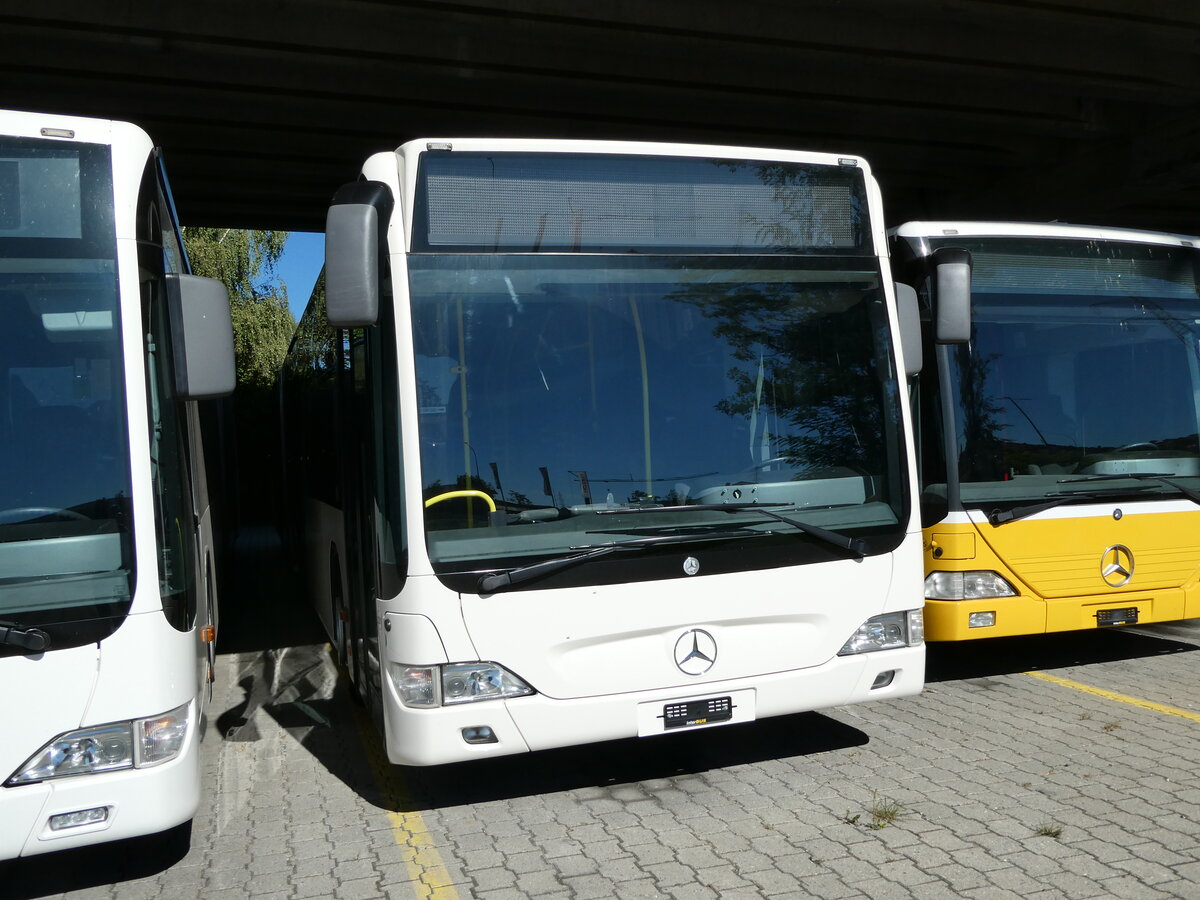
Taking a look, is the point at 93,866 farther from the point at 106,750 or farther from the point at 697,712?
the point at 697,712

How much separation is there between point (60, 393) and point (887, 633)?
3705mm

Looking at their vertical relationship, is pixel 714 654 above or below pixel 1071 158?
below

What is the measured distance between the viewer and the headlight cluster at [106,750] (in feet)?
12.6

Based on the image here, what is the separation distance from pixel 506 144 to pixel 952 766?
3.62 m

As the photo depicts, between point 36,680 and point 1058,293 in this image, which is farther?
point 1058,293

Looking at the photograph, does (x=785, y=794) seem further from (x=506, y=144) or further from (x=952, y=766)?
(x=506, y=144)

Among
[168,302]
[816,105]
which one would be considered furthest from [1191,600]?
[816,105]

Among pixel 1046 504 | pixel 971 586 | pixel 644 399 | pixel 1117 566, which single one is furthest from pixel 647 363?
pixel 1117 566

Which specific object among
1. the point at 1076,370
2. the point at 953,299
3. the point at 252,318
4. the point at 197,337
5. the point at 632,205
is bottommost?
the point at 1076,370

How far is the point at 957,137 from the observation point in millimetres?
14789

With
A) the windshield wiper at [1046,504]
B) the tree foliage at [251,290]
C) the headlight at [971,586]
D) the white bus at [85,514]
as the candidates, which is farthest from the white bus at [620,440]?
the tree foliage at [251,290]

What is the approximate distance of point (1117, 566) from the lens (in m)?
6.83

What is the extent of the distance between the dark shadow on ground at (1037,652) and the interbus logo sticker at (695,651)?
305 centimetres

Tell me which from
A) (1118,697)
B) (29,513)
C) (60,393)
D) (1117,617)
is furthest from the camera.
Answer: (1117,617)
